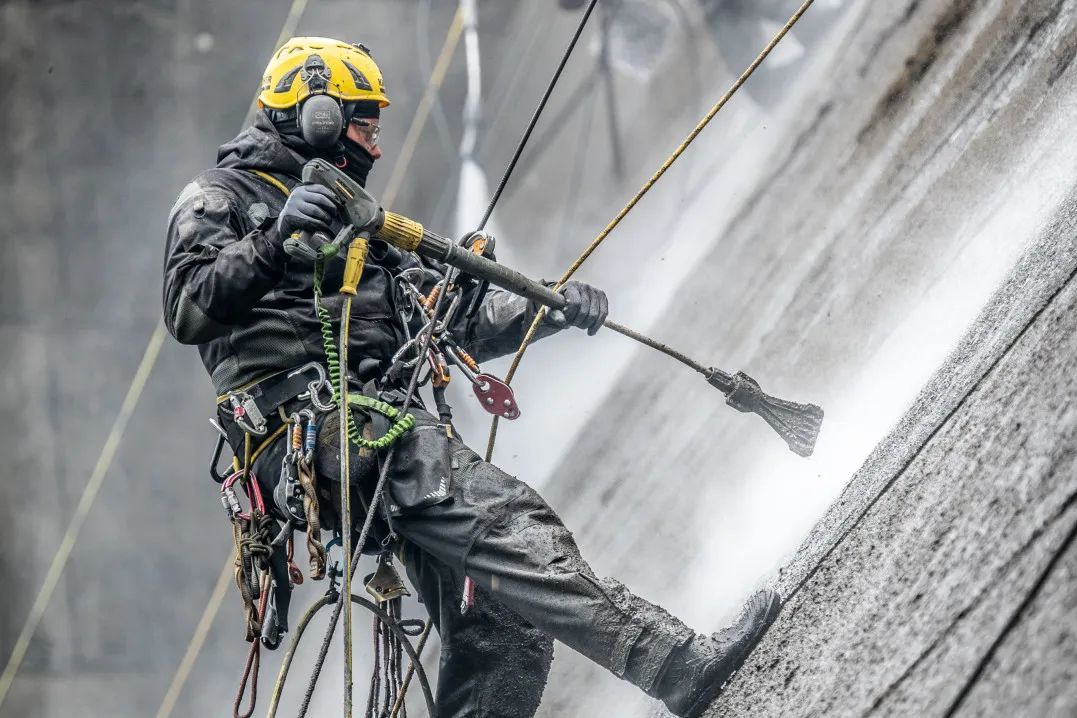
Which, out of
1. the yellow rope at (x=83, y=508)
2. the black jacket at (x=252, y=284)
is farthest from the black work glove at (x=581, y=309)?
the yellow rope at (x=83, y=508)

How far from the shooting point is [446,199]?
342 inches

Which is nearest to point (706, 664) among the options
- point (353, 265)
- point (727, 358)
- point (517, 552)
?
point (517, 552)

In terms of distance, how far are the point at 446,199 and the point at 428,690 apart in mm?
5078

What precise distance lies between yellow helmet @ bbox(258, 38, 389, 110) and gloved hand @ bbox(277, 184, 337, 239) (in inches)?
25.4

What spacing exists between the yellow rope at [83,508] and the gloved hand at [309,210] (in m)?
5.52

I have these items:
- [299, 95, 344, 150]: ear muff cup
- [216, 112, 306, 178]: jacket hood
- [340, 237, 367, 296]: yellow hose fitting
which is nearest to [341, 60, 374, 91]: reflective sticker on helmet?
[299, 95, 344, 150]: ear muff cup

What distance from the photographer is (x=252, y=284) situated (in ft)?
11.5

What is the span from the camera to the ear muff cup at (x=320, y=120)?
12.9 ft

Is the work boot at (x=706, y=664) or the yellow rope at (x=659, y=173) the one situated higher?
the yellow rope at (x=659, y=173)

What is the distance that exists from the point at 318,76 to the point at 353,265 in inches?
32.0

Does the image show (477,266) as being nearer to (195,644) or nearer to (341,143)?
(341,143)

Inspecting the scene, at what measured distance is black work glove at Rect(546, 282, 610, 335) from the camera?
4016 millimetres

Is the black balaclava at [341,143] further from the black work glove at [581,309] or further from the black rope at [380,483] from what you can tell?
the black work glove at [581,309]

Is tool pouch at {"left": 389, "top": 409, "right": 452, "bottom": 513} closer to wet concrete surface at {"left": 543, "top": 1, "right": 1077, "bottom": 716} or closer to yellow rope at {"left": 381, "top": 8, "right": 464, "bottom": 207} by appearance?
wet concrete surface at {"left": 543, "top": 1, "right": 1077, "bottom": 716}
